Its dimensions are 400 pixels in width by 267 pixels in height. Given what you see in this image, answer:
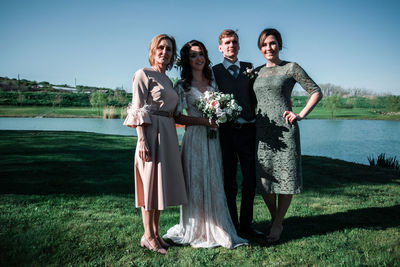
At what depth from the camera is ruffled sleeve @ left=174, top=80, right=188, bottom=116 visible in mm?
3570

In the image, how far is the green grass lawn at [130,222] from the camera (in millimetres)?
3252

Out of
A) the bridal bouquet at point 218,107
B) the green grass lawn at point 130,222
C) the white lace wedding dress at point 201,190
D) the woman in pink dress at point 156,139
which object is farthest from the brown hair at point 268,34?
the green grass lawn at point 130,222

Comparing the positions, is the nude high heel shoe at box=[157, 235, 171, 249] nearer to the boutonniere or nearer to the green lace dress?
the green lace dress

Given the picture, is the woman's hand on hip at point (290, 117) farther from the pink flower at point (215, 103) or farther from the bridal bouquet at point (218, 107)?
the pink flower at point (215, 103)

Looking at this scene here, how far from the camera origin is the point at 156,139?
3.35m

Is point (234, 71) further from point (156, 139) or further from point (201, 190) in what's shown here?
point (201, 190)

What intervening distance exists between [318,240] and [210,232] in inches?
59.9

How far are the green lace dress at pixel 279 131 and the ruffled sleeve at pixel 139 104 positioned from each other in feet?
5.17

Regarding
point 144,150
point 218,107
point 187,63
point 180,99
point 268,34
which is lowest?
point 144,150

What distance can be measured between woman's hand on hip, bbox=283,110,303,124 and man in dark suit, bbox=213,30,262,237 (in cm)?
47

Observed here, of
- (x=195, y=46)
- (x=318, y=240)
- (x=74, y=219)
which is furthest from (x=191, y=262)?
(x=195, y=46)

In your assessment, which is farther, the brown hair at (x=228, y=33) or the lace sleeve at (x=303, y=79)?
the brown hair at (x=228, y=33)

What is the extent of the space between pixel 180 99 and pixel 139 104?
0.64m

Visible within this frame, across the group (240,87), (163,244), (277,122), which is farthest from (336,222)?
(163,244)
